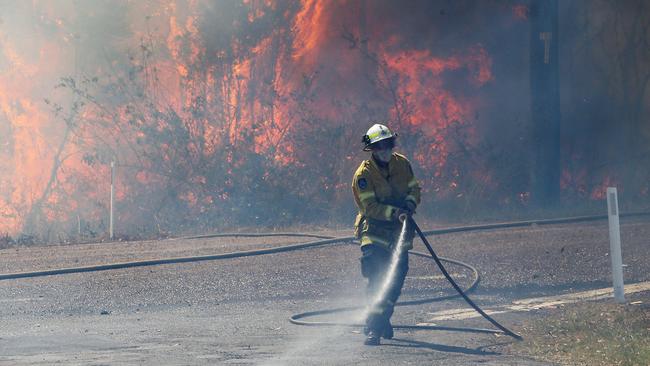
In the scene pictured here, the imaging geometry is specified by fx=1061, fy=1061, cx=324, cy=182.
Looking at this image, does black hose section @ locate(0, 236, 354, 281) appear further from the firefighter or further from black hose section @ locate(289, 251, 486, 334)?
the firefighter

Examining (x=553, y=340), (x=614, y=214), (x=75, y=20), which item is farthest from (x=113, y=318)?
(x=75, y=20)

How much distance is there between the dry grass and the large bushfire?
1155 centimetres

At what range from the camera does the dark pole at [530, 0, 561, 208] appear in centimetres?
2209

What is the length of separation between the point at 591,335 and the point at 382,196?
1993 millimetres

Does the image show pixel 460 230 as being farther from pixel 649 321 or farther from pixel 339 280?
pixel 649 321

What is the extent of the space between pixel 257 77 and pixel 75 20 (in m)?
5.36

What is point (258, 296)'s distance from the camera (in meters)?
11.4

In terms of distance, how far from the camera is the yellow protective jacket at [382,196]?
8461 mm

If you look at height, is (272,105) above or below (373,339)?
above

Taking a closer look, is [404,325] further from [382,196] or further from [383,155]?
[383,155]

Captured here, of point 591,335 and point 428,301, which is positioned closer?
point 591,335

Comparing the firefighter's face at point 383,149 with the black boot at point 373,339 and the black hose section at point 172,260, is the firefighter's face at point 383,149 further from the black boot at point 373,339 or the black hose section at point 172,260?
the black hose section at point 172,260

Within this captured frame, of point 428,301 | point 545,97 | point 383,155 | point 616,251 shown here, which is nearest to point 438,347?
point 383,155

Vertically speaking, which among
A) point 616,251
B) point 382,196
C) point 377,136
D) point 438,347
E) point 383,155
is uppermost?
point 377,136
